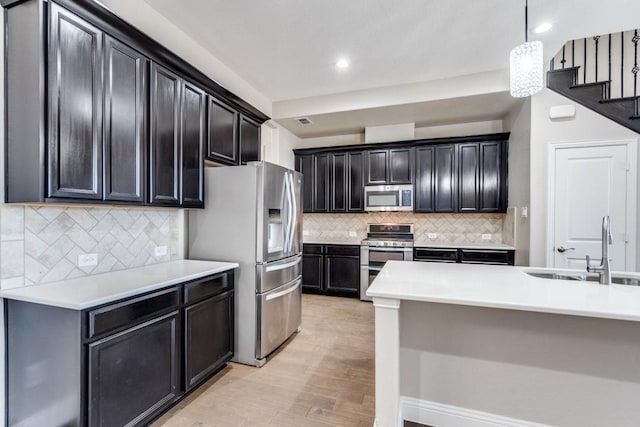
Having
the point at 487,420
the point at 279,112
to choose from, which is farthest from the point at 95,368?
the point at 279,112

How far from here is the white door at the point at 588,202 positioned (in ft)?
10.2

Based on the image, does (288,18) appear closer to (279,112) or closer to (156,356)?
(279,112)

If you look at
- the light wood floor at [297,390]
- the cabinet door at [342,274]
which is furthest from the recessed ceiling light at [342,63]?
the light wood floor at [297,390]

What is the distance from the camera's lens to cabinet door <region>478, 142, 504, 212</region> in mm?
4211

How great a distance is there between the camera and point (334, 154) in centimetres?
500

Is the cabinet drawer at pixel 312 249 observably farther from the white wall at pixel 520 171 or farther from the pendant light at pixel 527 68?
the pendant light at pixel 527 68

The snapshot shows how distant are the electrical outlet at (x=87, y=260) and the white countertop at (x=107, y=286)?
94 mm

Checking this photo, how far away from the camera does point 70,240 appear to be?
1913 mm

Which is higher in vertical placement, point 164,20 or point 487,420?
point 164,20

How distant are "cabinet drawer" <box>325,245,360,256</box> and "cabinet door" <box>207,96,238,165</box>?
2243 millimetres

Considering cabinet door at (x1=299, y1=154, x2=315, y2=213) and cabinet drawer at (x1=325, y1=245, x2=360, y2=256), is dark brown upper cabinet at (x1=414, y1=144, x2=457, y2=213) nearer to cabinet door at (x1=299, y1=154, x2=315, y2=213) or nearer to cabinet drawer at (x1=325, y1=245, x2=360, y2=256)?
cabinet drawer at (x1=325, y1=245, x2=360, y2=256)

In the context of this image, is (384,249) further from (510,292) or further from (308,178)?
(510,292)

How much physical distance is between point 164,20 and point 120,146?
1.42 meters

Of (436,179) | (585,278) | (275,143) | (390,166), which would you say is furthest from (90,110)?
(436,179)
